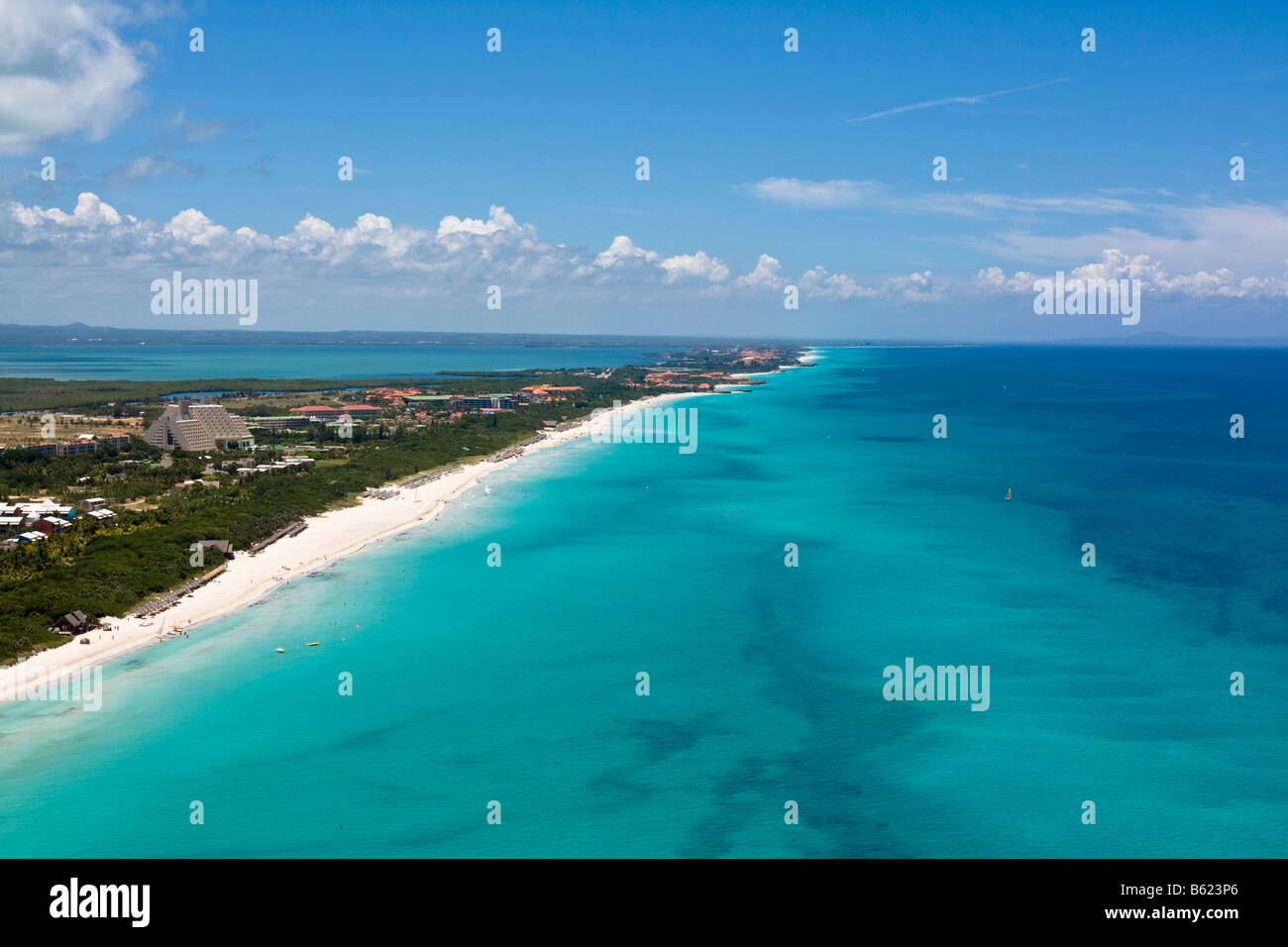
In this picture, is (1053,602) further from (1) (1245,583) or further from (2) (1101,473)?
(2) (1101,473)

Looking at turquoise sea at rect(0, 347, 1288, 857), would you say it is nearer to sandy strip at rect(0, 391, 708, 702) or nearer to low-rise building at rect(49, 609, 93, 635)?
sandy strip at rect(0, 391, 708, 702)
